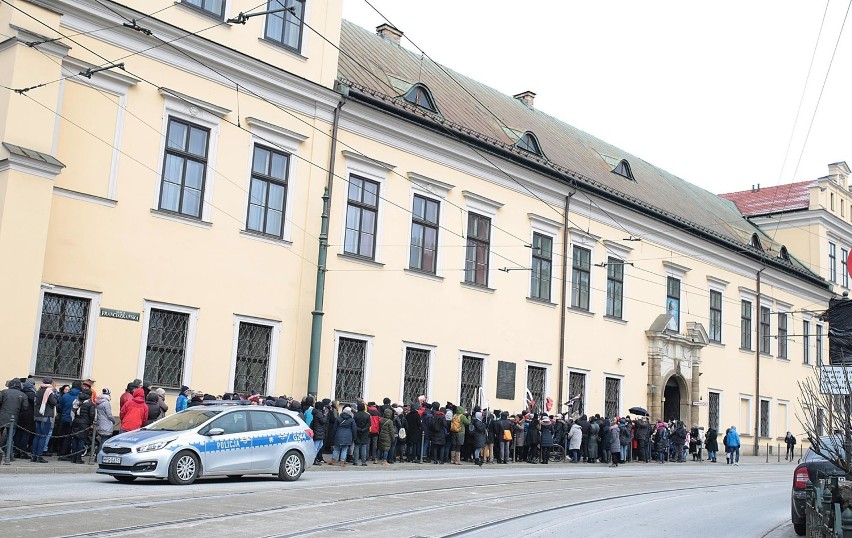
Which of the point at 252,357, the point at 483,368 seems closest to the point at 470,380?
the point at 483,368

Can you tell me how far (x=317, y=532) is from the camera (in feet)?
36.0

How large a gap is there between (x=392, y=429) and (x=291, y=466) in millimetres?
6085

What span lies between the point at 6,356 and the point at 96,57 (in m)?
6.67

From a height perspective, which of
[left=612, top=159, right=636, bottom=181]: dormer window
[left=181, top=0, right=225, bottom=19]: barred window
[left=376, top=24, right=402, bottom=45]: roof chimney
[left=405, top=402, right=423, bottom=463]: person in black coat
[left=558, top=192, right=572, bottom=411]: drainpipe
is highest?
[left=376, top=24, right=402, bottom=45]: roof chimney

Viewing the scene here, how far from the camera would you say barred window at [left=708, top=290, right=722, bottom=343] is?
138 feet

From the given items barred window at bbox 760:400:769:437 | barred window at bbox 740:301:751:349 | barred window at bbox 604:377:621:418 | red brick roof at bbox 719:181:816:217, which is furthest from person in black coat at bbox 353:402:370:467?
red brick roof at bbox 719:181:816:217

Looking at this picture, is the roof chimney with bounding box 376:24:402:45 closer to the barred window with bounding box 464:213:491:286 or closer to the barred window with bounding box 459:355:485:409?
the barred window with bounding box 464:213:491:286

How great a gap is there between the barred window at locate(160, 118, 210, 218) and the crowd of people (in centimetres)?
422

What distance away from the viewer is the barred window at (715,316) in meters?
42.1

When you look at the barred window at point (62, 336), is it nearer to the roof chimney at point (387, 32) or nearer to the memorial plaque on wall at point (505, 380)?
the memorial plaque on wall at point (505, 380)

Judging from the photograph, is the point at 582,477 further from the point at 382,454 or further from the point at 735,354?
the point at 735,354

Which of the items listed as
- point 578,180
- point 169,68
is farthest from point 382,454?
point 578,180

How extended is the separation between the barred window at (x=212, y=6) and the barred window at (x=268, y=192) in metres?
3.30

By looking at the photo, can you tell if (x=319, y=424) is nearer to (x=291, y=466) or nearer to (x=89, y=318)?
(x=291, y=466)
